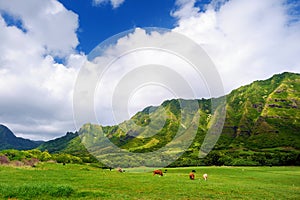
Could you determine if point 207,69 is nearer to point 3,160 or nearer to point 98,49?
point 98,49

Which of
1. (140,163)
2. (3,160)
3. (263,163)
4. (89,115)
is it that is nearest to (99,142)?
(3,160)

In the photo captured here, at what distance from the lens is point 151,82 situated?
45594 mm

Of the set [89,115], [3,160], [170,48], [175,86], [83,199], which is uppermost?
[170,48]

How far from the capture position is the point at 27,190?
2152 cm

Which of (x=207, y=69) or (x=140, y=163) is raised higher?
(x=207, y=69)

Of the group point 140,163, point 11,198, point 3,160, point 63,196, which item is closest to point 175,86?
point 63,196

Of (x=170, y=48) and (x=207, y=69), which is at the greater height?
(x=170, y=48)

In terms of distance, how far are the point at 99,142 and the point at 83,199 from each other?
50.1 metres

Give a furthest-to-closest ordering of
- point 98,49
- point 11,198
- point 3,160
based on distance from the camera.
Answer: point 3,160 → point 98,49 → point 11,198

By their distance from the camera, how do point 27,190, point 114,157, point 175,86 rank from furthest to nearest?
1. point 114,157
2. point 175,86
3. point 27,190

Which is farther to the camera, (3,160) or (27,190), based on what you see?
(3,160)

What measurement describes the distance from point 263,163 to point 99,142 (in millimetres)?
89793

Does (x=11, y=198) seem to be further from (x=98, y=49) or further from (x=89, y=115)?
(x=98, y=49)

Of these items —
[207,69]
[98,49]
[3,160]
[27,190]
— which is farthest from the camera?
[3,160]
